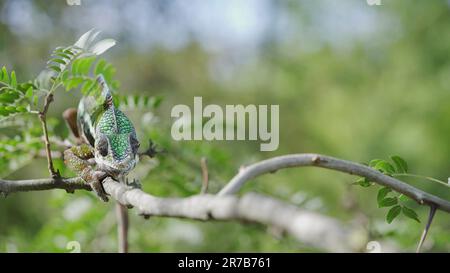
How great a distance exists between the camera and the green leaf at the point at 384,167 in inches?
24.8

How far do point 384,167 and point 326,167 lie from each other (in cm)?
18

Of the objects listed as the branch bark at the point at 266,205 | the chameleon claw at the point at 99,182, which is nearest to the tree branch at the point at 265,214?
the branch bark at the point at 266,205

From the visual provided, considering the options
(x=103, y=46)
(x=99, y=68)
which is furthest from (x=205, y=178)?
(x=99, y=68)

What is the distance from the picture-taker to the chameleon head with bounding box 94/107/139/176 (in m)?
0.53

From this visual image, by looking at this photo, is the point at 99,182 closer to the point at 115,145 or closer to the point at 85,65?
the point at 115,145

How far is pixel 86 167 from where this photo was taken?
0.56 metres

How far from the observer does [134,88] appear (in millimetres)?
4996

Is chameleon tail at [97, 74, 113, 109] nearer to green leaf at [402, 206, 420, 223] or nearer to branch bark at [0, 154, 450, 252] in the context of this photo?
branch bark at [0, 154, 450, 252]
